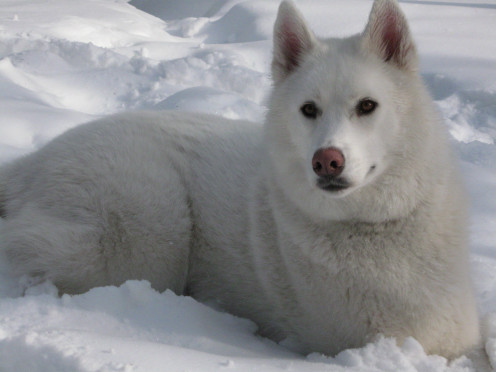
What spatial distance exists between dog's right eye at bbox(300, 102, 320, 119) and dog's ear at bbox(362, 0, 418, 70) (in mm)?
393

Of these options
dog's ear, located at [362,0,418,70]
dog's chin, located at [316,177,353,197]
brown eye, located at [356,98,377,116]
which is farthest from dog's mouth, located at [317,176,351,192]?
dog's ear, located at [362,0,418,70]

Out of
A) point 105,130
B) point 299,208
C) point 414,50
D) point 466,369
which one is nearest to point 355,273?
point 299,208

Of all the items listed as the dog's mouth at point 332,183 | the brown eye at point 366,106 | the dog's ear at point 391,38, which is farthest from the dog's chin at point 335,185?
the dog's ear at point 391,38

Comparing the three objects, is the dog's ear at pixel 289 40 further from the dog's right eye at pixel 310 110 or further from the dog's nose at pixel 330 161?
the dog's nose at pixel 330 161

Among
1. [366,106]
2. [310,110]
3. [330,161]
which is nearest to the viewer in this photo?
[330,161]

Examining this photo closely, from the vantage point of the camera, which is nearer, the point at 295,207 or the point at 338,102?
the point at 338,102

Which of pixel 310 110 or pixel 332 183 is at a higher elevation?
pixel 310 110

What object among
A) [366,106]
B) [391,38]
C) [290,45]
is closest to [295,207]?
[366,106]

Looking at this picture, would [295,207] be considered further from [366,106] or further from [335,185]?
[366,106]

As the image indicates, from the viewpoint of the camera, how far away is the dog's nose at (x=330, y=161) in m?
2.54

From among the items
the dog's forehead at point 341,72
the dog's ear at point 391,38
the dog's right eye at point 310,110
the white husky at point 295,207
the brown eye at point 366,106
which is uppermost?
the dog's ear at point 391,38

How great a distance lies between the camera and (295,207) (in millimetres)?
3088

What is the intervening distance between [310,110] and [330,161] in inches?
16.7

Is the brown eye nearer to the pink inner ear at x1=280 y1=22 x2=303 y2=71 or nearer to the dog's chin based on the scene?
the dog's chin
